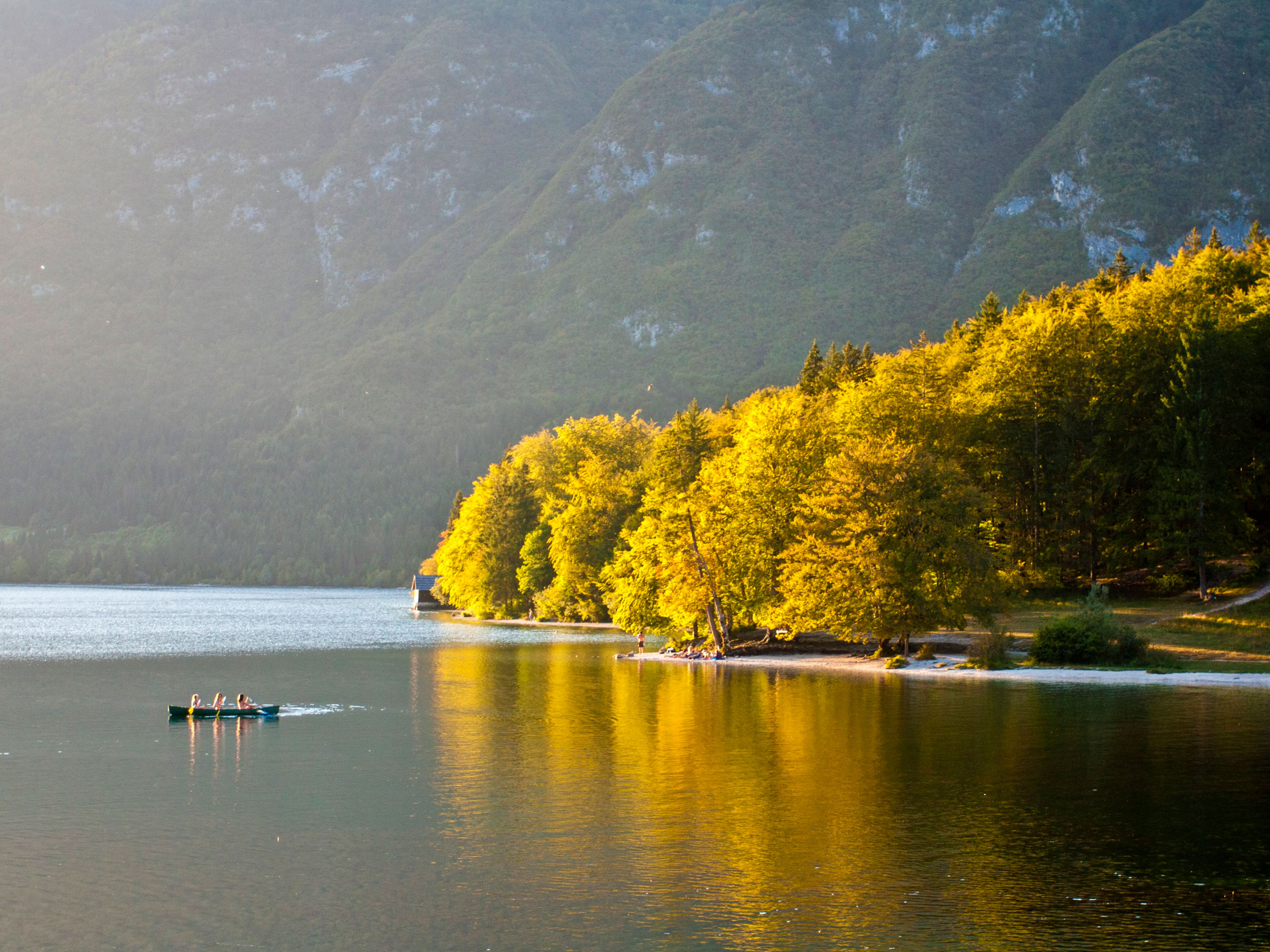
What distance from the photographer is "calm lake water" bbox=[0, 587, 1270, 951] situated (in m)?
25.5

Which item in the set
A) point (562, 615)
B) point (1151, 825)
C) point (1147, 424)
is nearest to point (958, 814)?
point (1151, 825)

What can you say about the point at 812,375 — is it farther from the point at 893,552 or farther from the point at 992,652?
the point at 992,652

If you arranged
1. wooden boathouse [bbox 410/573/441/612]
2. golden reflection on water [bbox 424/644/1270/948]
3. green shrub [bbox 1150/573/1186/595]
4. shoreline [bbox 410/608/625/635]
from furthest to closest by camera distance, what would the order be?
wooden boathouse [bbox 410/573/441/612]
shoreline [bbox 410/608/625/635]
green shrub [bbox 1150/573/1186/595]
golden reflection on water [bbox 424/644/1270/948]

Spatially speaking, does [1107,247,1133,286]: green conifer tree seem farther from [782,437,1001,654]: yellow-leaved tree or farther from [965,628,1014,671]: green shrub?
[965,628,1014,671]: green shrub

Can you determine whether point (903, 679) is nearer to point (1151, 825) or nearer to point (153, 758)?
point (1151, 825)

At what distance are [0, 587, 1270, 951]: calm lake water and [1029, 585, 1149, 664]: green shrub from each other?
7.69 metres

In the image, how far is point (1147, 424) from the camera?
293 ft

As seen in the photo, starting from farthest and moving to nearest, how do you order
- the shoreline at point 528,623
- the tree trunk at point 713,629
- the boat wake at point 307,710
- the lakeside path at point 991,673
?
the shoreline at point 528,623, the tree trunk at point 713,629, the lakeside path at point 991,673, the boat wake at point 307,710

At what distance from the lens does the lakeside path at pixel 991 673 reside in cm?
6384

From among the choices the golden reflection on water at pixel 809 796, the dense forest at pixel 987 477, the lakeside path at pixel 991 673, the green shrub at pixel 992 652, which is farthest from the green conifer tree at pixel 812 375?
the golden reflection on water at pixel 809 796

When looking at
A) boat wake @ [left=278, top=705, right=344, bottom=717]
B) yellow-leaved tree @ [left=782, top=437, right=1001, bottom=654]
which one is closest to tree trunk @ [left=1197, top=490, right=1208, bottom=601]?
yellow-leaved tree @ [left=782, top=437, right=1001, bottom=654]

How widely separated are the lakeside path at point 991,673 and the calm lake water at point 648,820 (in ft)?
9.27

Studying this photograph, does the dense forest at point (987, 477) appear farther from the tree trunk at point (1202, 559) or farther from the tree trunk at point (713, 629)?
the tree trunk at point (713, 629)

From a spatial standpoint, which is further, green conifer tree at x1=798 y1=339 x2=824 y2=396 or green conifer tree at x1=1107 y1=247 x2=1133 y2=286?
green conifer tree at x1=798 y1=339 x2=824 y2=396
